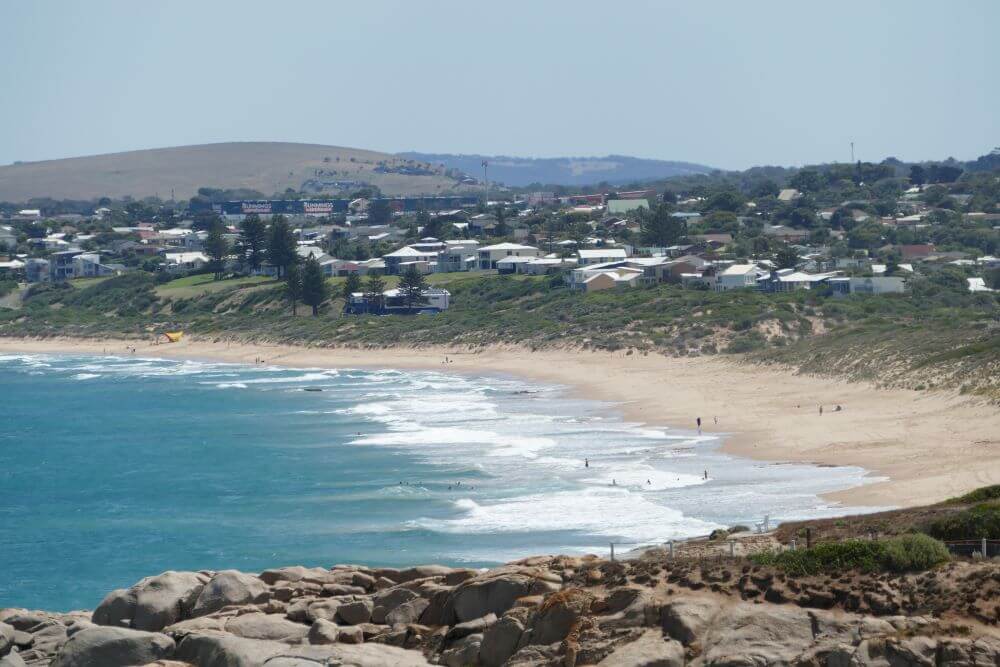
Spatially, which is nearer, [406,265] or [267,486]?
[267,486]

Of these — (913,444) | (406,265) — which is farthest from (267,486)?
(406,265)

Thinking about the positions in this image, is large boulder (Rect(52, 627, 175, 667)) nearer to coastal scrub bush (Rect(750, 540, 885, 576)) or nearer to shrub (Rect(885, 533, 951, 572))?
coastal scrub bush (Rect(750, 540, 885, 576))

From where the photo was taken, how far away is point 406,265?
115m

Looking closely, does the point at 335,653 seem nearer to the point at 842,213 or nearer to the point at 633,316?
the point at 633,316

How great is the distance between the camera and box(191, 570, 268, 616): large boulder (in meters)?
22.2

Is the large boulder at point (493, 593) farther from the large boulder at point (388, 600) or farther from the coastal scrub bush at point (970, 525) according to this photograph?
the coastal scrub bush at point (970, 525)

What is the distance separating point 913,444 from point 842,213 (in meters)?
91.0

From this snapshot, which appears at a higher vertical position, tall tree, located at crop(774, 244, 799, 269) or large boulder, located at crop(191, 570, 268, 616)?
tall tree, located at crop(774, 244, 799, 269)

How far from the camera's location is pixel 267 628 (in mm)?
21000

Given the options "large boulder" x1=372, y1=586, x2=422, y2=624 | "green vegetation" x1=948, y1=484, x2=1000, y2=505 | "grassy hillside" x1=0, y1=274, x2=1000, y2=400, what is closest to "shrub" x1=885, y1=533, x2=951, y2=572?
"green vegetation" x1=948, y1=484, x2=1000, y2=505

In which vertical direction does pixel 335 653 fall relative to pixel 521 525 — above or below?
above

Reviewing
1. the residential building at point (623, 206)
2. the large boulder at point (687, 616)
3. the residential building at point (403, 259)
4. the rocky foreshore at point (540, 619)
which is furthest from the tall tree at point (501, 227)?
the large boulder at point (687, 616)

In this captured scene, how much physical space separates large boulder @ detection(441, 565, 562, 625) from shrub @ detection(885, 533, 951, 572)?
475cm

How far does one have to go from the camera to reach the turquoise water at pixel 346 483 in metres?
35.0
